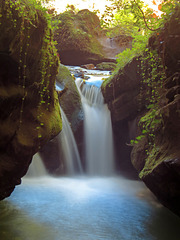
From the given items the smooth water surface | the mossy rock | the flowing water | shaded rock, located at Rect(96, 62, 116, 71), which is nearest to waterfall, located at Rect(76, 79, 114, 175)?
the flowing water

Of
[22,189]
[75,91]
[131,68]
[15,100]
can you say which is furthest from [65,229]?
[75,91]

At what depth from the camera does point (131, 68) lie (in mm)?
7648

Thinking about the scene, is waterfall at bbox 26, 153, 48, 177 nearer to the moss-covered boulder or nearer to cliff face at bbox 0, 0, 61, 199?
the moss-covered boulder

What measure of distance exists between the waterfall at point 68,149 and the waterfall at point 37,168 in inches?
34.9

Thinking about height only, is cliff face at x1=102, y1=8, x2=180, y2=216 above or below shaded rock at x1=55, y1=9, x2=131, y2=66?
below

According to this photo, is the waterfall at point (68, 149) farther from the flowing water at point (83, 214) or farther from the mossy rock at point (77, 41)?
the mossy rock at point (77, 41)

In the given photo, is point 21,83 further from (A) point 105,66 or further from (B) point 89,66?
(A) point 105,66

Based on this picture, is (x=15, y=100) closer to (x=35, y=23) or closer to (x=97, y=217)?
(x=35, y=23)

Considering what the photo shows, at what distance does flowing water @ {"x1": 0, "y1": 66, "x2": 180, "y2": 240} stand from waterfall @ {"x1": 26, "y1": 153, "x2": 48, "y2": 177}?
0.61 m

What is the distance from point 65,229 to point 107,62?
47.7 feet

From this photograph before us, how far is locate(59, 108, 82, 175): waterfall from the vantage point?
8.59m

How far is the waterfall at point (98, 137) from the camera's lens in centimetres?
960

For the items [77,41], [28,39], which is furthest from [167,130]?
[77,41]

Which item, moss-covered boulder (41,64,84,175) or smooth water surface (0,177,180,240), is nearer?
smooth water surface (0,177,180,240)
